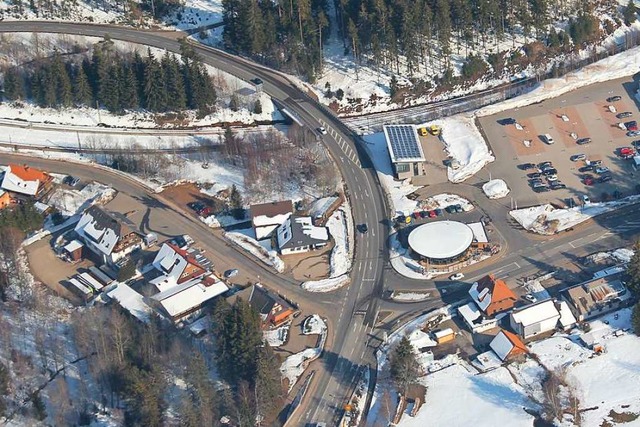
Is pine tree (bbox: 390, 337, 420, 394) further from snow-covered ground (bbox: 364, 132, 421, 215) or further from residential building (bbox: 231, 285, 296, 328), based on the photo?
snow-covered ground (bbox: 364, 132, 421, 215)

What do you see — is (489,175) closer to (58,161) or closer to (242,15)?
(242,15)

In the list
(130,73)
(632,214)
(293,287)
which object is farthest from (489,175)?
(130,73)

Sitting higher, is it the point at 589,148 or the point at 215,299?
the point at 589,148

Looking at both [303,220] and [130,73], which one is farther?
[130,73]

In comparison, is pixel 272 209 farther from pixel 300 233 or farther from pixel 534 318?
pixel 534 318

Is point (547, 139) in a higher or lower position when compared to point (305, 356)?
higher

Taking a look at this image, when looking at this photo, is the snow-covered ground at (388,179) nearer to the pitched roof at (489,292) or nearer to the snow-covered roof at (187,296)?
the pitched roof at (489,292)

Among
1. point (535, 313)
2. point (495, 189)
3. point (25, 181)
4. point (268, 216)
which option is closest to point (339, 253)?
point (268, 216)
